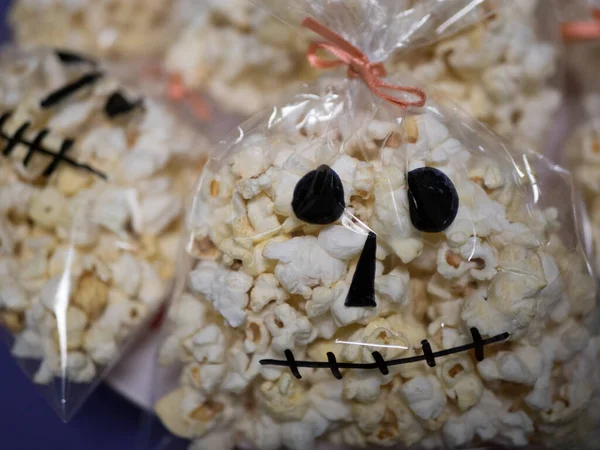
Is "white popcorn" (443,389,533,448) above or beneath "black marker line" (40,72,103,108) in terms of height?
beneath

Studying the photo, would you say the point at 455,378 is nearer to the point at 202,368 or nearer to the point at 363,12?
the point at 202,368

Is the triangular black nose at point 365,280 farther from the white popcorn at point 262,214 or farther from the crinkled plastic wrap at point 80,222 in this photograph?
the crinkled plastic wrap at point 80,222

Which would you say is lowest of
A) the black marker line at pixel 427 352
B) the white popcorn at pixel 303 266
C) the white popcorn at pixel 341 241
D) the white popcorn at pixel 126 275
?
the white popcorn at pixel 126 275

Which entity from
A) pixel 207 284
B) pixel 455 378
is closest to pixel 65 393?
pixel 207 284

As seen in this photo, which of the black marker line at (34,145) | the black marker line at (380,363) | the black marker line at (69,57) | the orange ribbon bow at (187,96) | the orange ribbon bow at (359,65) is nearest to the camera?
the black marker line at (380,363)

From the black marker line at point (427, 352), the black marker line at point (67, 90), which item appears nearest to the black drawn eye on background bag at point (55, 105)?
the black marker line at point (67, 90)

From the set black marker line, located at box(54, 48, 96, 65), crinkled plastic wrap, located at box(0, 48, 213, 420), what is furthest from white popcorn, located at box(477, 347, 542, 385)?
black marker line, located at box(54, 48, 96, 65)

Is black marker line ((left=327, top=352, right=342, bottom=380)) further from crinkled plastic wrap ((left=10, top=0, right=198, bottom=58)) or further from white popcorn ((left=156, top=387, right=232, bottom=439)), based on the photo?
crinkled plastic wrap ((left=10, top=0, right=198, bottom=58))
